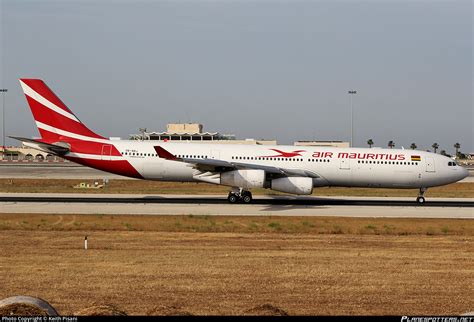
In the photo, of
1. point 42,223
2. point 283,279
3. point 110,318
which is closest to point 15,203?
point 42,223

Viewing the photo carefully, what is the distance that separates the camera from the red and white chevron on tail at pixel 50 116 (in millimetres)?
39531

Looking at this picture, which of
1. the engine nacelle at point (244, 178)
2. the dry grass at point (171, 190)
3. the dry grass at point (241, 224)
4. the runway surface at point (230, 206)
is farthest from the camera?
the dry grass at point (171, 190)

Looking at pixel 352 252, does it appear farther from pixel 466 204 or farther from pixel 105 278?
pixel 466 204

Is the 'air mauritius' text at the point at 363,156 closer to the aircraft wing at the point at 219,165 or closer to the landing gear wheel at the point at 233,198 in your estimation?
the aircraft wing at the point at 219,165

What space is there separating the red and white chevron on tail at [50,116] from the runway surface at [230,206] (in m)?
4.13

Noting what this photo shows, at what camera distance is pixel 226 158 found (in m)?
39.3

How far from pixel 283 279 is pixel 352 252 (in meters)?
5.21

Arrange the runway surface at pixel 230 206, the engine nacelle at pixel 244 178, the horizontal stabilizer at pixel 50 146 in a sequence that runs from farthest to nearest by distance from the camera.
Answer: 1. the horizontal stabilizer at pixel 50 146
2. the engine nacelle at pixel 244 178
3. the runway surface at pixel 230 206

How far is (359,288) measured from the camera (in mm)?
15344

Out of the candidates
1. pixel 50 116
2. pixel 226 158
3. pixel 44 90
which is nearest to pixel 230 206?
pixel 226 158

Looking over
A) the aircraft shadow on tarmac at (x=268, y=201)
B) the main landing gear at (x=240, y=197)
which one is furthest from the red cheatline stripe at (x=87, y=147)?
the main landing gear at (x=240, y=197)

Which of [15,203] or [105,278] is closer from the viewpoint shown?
[105,278]

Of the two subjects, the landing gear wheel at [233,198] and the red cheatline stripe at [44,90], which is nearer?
the landing gear wheel at [233,198]

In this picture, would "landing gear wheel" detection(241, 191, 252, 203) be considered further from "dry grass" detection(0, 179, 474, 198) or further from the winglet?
"dry grass" detection(0, 179, 474, 198)
